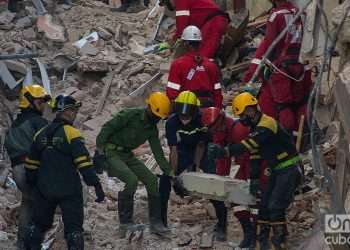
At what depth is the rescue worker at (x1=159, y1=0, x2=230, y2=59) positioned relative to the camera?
12.6 meters

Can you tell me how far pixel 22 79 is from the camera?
564 inches

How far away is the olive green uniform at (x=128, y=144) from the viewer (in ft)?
33.0

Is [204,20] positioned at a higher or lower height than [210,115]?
higher

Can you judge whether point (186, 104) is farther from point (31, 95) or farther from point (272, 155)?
point (31, 95)

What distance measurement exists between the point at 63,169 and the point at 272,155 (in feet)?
7.27

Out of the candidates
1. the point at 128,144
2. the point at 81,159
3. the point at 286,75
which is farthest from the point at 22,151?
the point at 286,75

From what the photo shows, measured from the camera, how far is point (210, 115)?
9.85 meters

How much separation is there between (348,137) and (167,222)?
302 centimetres

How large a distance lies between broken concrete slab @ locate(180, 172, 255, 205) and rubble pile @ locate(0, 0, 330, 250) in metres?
0.77

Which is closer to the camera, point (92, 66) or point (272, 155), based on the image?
point (272, 155)

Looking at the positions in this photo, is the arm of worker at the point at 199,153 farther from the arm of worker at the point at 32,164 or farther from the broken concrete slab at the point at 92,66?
the broken concrete slab at the point at 92,66

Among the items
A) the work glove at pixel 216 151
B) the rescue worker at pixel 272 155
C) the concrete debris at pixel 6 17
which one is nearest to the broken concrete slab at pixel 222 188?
the rescue worker at pixel 272 155

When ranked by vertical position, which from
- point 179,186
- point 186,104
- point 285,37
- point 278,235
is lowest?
point 278,235

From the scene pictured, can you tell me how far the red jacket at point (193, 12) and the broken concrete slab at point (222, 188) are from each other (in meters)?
3.52
